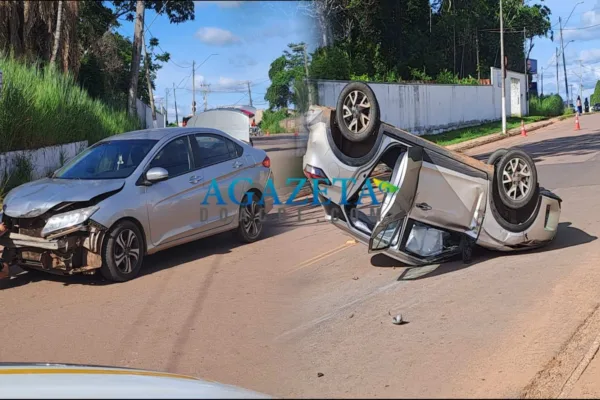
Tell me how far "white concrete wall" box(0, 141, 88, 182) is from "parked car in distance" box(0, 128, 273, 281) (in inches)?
206

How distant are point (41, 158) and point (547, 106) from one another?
31945mm

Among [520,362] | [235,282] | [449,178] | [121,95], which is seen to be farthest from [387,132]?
[121,95]

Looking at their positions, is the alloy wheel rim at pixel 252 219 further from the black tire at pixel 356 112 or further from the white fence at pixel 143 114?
the white fence at pixel 143 114

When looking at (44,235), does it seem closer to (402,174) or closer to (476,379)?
(402,174)

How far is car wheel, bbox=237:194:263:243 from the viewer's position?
8719 millimetres

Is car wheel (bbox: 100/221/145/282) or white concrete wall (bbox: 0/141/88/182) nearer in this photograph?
car wheel (bbox: 100/221/145/282)

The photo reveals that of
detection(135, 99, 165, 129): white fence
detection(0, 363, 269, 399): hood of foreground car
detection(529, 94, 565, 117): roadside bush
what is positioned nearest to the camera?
detection(0, 363, 269, 399): hood of foreground car

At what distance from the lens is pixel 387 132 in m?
6.36

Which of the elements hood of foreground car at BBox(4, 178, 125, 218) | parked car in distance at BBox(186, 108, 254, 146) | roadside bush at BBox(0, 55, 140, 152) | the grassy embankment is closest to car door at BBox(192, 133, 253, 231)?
hood of foreground car at BBox(4, 178, 125, 218)

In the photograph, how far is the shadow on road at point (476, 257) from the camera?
688cm

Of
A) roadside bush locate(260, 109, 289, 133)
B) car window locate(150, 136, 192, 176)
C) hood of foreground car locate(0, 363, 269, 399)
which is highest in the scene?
roadside bush locate(260, 109, 289, 133)

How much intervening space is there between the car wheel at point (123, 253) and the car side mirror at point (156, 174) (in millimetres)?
585

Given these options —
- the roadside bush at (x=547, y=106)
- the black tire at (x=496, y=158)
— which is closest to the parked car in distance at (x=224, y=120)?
the black tire at (x=496, y=158)

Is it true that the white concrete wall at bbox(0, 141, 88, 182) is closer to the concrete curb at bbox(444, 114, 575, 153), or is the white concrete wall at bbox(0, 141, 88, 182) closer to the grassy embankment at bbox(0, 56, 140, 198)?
the grassy embankment at bbox(0, 56, 140, 198)
